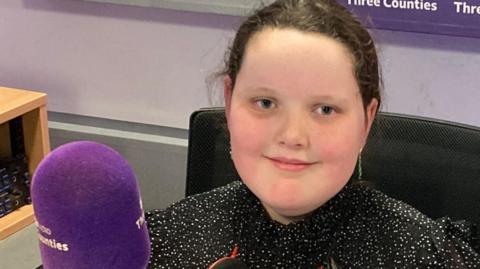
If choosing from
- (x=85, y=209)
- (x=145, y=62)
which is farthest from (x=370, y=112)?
(x=145, y=62)

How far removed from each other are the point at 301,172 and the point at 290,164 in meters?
0.01

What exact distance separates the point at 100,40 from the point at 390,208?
1.20 metres

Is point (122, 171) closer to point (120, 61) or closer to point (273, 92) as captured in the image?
point (273, 92)

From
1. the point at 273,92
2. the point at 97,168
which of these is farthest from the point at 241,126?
the point at 97,168

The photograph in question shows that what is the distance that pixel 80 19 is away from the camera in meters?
1.99

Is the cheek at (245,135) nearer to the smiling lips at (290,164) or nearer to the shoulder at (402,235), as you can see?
the smiling lips at (290,164)

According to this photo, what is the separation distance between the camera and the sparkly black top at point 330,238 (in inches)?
37.2

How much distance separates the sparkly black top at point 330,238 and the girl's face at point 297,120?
9 cm

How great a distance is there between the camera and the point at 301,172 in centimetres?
85

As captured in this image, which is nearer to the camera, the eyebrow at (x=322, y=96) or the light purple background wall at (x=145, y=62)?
the eyebrow at (x=322, y=96)

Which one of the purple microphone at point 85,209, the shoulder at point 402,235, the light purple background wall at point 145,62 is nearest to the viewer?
the purple microphone at point 85,209

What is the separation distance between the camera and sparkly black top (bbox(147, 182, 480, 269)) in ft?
3.10

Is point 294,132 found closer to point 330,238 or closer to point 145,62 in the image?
point 330,238

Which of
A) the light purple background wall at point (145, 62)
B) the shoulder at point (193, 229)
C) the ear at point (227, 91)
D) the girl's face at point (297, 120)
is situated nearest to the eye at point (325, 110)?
the girl's face at point (297, 120)
